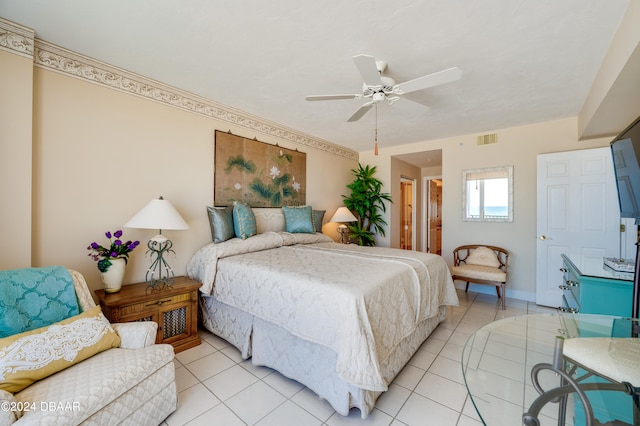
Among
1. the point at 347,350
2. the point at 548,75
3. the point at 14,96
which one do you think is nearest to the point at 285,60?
the point at 14,96

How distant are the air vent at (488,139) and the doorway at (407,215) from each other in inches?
79.1

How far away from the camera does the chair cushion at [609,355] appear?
3.81ft

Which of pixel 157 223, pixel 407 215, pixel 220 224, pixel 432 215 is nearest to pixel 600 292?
pixel 220 224

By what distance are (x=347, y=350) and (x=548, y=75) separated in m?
3.01

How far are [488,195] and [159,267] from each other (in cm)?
467

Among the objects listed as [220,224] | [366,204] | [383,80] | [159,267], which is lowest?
[159,267]

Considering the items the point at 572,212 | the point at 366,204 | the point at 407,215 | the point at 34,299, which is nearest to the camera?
the point at 34,299

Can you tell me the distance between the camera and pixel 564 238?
328 centimetres

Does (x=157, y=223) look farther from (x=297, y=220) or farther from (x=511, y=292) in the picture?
(x=511, y=292)

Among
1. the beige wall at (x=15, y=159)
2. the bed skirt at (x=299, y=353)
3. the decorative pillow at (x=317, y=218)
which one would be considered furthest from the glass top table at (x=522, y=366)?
the beige wall at (x=15, y=159)

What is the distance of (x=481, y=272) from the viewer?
11.5ft

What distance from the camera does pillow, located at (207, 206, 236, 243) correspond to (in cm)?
283

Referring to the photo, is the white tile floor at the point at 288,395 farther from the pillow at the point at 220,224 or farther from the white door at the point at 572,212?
the white door at the point at 572,212

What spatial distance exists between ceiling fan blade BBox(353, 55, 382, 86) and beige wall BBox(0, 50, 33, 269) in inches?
94.8
